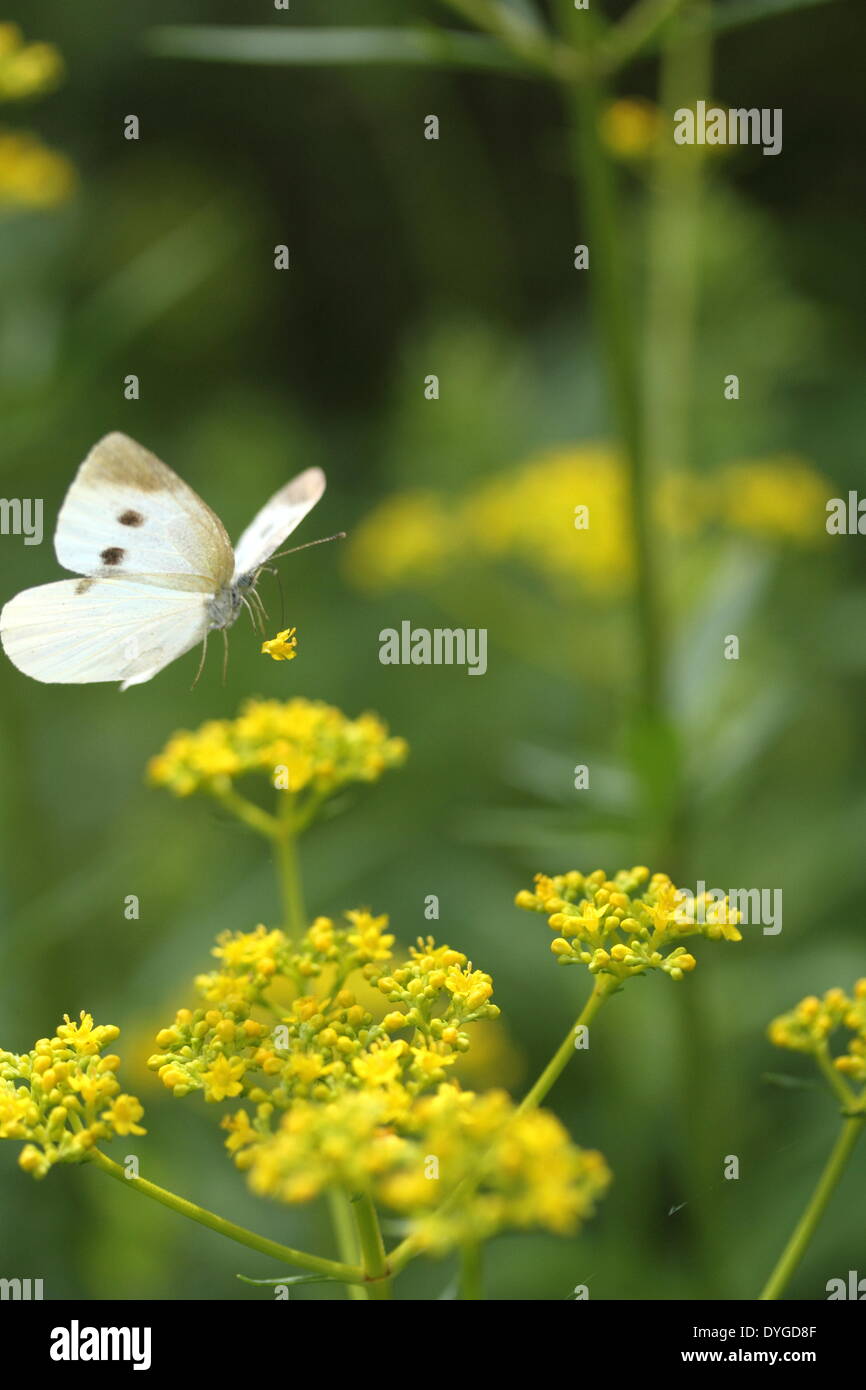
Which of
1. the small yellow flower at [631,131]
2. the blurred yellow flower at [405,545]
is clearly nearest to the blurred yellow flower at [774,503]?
the blurred yellow flower at [405,545]

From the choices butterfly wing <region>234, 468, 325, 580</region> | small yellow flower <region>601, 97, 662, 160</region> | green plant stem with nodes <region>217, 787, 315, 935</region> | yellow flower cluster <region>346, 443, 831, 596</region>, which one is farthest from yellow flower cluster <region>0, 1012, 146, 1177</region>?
small yellow flower <region>601, 97, 662, 160</region>

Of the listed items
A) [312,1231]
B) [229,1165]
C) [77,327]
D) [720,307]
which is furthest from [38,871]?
[720,307]

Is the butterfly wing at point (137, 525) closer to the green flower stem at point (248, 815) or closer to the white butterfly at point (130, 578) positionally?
the white butterfly at point (130, 578)

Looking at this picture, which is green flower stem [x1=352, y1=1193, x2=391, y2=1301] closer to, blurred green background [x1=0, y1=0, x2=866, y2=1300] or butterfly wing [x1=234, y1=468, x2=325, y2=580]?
butterfly wing [x1=234, y1=468, x2=325, y2=580]

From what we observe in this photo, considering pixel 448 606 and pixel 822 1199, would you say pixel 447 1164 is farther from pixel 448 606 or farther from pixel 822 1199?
pixel 448 606
